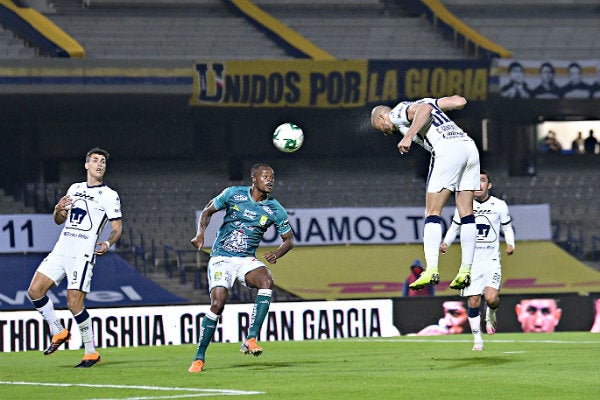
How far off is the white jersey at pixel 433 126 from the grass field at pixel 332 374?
2185 millimetres

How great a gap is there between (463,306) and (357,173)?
14020mm

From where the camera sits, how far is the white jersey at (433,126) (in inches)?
516

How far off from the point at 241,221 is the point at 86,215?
202 cm

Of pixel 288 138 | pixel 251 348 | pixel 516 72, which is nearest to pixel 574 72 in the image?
pixel 516 72

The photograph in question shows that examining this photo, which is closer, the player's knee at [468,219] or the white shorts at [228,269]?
the white shorts at [228,269]

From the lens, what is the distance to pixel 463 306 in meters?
24.5

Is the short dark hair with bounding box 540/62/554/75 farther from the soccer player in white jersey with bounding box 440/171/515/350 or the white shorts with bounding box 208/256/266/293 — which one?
the white shorts with bounding box 208/256/266/293

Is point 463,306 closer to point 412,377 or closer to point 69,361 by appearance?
point 69,361

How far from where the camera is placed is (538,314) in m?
24.7

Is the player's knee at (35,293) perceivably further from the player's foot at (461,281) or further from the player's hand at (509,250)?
the player's hand at (509,250)

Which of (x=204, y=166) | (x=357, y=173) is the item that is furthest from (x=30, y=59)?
(x=357, y=173)

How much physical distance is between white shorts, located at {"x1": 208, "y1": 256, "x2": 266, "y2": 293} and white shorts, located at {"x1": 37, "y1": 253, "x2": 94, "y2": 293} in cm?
182

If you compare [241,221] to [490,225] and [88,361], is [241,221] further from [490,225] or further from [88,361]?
[490,225]

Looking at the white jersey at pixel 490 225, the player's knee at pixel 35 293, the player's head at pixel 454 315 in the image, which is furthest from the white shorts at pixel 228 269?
the player's head at pixel 454 315
